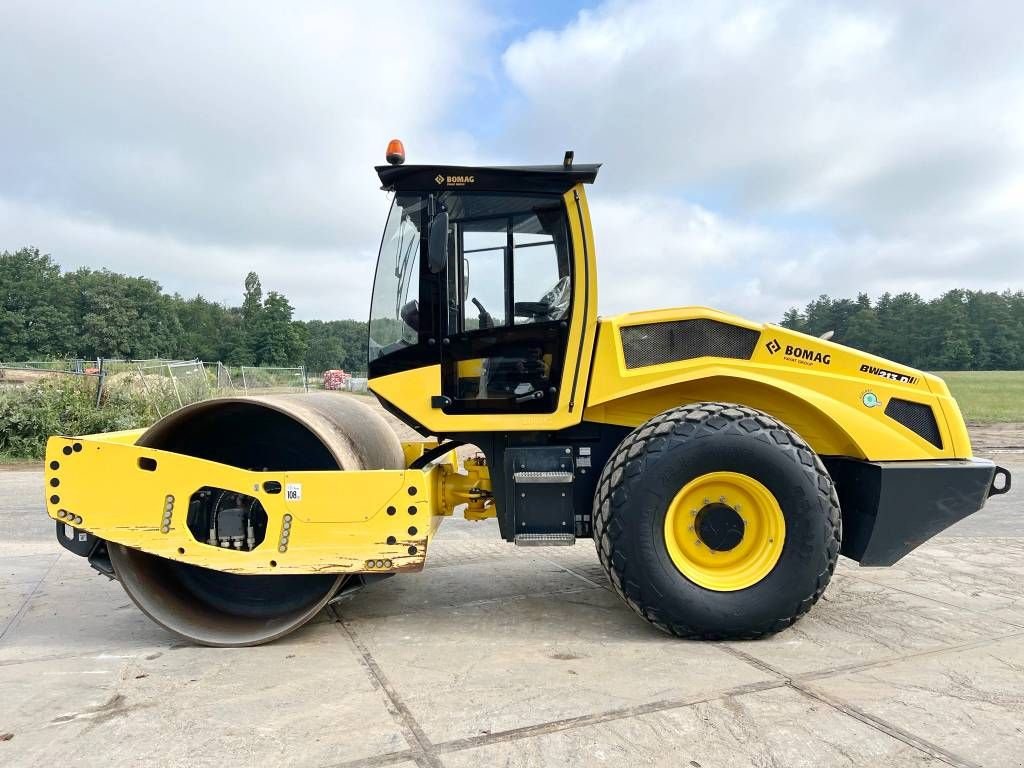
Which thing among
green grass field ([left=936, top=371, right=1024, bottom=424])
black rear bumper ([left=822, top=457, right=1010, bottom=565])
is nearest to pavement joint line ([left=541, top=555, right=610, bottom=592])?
black rear bumper ([left=822, top=457, right=1010, bottom=565])

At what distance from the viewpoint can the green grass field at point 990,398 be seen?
1891cm

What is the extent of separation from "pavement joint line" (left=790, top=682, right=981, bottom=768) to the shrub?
1324cm

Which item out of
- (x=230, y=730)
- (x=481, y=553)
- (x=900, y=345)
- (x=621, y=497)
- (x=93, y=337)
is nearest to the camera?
(x=230, y=730)

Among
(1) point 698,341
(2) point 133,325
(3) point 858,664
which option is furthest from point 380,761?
(2) point 133,325

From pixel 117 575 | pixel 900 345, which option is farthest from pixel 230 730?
pixel 900 345

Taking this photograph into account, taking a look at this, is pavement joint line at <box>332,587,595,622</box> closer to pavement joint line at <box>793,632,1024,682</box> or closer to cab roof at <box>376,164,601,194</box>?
pavement joint line at <box>793,632,1024,682</box>

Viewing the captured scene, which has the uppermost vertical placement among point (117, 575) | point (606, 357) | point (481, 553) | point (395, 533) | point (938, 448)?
point (606, 357)

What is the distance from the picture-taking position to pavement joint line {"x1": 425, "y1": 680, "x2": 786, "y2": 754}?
2.57 m

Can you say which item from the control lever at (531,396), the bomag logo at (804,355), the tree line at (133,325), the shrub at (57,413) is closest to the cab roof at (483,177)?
the control lever at (531,396)

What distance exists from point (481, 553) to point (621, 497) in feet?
8.01

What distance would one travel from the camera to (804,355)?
4.02 metres

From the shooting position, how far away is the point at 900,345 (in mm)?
47469

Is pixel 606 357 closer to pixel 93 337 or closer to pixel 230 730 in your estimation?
pixel 230 730

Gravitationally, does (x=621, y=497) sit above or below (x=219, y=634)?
above
